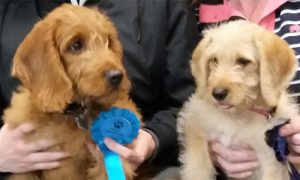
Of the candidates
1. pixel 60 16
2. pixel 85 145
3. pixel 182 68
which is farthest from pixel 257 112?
pixel 60 16

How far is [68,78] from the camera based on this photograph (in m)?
1.46

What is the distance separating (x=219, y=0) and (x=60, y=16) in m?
0.79

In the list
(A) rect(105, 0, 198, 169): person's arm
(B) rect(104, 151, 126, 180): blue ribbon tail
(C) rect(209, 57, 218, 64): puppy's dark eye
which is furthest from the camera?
(A) rect(105, 0, 198, 169): person's arm

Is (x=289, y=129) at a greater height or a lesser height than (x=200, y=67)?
lesser

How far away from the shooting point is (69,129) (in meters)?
1.53

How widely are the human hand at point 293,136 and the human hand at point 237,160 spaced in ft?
0.39

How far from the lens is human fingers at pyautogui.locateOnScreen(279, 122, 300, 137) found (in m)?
1.56

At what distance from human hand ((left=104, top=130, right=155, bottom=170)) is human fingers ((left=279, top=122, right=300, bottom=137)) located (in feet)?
1.45

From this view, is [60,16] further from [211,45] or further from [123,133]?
[211,45]

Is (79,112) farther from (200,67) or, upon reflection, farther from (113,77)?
(200,67)

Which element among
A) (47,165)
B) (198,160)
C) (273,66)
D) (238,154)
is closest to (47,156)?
(47,165)

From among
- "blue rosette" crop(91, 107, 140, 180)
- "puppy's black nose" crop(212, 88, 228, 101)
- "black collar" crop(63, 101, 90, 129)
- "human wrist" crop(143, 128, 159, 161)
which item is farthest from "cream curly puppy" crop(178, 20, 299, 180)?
"black collar" crop(63, 101, 90, 129)

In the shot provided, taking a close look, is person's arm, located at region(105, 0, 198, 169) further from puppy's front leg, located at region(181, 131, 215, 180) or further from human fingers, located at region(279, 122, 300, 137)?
human fingers, located at region(279, 122, 300, 137)

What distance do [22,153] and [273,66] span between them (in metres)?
0.83
